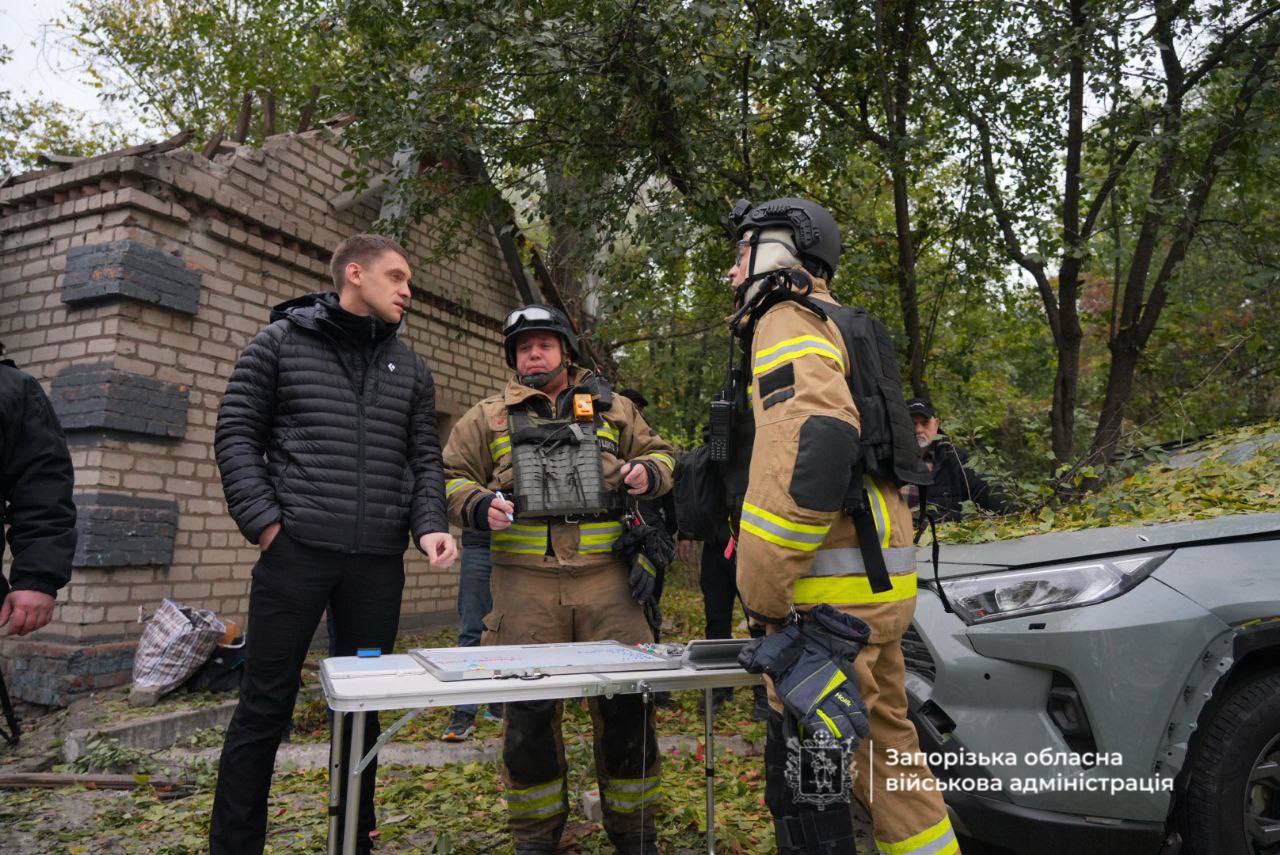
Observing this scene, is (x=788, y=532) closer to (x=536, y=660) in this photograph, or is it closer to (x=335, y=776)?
(x=536, y=660)

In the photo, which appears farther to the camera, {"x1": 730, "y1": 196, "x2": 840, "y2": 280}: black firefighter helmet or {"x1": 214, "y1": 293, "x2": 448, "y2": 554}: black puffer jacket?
{"x1": 214, "y1": 293, "x2": 448, "y2": 554}: black puffer jacket

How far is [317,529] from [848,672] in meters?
1.76

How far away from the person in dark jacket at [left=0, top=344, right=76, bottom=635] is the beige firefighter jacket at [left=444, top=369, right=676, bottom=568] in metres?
1.23

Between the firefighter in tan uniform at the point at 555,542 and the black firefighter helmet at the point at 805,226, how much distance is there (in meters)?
1.03

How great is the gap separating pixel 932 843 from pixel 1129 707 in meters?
0.66

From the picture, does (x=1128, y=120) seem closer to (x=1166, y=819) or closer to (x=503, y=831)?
(x=1166, y=819)

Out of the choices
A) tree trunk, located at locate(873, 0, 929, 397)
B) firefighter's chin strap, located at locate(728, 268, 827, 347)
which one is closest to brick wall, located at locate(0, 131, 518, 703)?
firefighter's chin strap, located at locate(728, 268, 827, 347)

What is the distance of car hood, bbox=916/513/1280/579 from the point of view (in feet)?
8.25

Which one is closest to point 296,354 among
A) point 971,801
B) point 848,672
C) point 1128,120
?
point 848,672

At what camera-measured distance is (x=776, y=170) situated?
7402 millimetres

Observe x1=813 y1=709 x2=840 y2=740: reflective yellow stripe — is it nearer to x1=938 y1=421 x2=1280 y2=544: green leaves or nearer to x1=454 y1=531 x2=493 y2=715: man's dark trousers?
x1=938 y1=421 x2=1280 y2=544: green leaves

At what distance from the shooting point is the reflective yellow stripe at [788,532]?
6.90 ft

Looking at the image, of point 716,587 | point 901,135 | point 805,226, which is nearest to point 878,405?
point 805,226

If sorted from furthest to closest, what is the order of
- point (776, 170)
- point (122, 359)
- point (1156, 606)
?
1. point (776, 170)
2. point (122, 359)
3. point (1156, 606)
